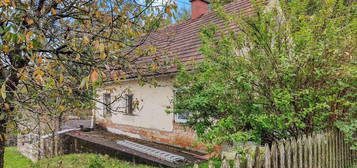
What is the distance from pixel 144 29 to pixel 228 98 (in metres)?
1.88

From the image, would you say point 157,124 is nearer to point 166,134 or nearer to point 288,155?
point 166,134

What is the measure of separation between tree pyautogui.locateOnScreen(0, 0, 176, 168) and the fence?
1957 millimetres

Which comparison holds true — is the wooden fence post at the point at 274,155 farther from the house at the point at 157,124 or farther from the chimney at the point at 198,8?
the chimney at the point at 198,8

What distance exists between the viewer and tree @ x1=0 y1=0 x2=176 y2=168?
287 cm

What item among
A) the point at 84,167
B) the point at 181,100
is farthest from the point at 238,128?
the point at 84,167

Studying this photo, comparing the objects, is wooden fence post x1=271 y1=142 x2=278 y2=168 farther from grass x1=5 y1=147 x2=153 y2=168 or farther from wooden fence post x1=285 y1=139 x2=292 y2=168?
grass x1=5 y1=147 x2=153 y2=168

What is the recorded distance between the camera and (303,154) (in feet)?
11.1

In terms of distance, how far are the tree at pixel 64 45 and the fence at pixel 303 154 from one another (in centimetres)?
196

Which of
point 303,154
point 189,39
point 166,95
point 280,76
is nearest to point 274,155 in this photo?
point 303,154

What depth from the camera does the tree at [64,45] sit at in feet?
9.40

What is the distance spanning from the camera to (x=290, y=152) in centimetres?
313

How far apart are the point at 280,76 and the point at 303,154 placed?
3.76ft

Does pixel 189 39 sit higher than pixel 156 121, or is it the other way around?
pixel 189 39

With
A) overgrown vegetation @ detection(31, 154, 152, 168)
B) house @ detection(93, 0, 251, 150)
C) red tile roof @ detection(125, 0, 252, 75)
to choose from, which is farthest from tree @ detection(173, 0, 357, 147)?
red tile roof @ detection(125, 0, 252, 75)
